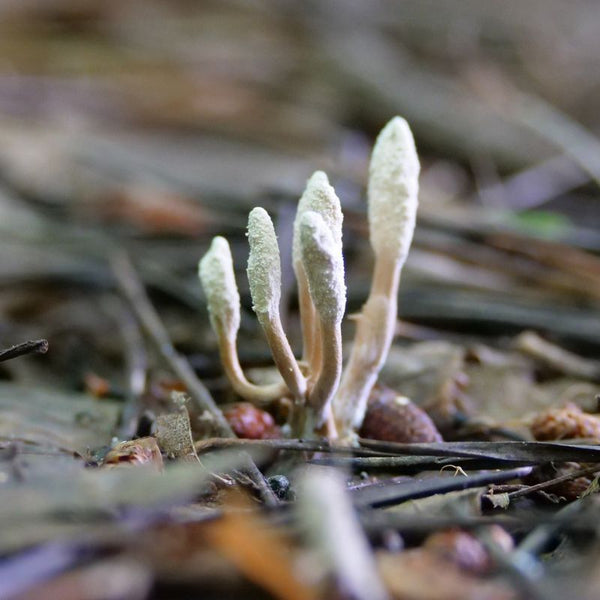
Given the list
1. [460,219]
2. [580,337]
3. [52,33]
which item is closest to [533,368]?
[580,337]

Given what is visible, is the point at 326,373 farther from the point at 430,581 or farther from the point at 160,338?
the point at 160,338

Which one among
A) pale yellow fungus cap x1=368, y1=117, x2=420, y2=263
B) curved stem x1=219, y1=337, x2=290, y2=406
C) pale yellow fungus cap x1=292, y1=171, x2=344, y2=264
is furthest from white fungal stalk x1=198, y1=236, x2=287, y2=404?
pale yellow fungus cap x1=368, y1=117, x2=420, y2=263

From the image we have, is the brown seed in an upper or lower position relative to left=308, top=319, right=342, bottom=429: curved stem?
lower

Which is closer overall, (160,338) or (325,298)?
(325,298)

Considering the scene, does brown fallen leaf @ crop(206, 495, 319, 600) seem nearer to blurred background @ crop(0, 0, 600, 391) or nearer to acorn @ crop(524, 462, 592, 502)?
acorn @ crop(524, 462, 592, 502)

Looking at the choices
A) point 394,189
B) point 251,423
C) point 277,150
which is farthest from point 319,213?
point 277,150

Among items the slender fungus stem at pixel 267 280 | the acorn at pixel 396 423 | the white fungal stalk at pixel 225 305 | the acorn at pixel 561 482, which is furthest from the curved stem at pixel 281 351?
the acorn at pixel 561 482
